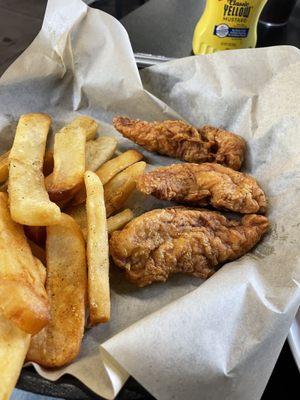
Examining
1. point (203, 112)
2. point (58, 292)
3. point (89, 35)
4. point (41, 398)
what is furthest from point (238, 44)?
point (41, 398)

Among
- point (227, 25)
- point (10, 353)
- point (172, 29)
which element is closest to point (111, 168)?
point (10, 353)

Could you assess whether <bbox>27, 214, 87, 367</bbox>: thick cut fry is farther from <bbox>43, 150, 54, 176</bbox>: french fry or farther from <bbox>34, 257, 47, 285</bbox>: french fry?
<bbox>43, 150, 54, 176</bbox>: french fry

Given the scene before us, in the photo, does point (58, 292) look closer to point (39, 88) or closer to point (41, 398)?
point (41, 398)

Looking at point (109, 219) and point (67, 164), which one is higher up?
point (67, 164)

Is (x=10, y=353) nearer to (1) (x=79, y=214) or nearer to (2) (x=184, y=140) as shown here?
(1) (x=79, y=214)

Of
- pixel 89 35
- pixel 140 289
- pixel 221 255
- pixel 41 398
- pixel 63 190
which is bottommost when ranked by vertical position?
pixel 41 398

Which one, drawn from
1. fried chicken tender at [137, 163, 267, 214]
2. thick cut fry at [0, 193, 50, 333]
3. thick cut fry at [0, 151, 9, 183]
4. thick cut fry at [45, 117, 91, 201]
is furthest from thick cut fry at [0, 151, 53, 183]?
fried chicken tender at [137, 163, 267, 214]

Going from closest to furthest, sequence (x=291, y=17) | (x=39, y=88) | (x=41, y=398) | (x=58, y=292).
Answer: (x=58, y=292) < (x=41, y=398) < (x=39, y=88) < (x=291, y=17)
